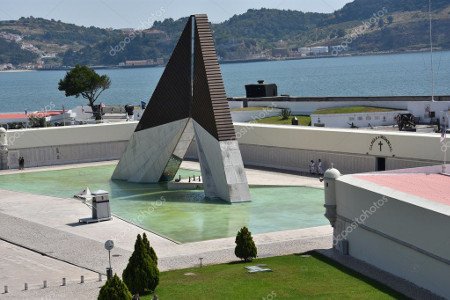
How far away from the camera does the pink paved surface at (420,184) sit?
1035 inches

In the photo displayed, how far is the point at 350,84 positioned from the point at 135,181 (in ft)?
469

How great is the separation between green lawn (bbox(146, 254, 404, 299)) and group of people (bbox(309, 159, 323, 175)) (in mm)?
20270

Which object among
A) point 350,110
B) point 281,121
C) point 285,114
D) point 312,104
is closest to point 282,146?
point 350,110

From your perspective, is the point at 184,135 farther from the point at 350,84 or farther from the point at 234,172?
the point at 350,84

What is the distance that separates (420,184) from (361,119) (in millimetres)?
30853

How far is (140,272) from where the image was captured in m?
25.0

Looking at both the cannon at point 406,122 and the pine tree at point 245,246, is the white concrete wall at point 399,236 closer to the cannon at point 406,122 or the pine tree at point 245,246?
the pine tree at point 245,246

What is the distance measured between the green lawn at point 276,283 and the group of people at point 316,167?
20.3 meters

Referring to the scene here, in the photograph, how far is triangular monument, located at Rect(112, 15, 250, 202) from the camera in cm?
4228

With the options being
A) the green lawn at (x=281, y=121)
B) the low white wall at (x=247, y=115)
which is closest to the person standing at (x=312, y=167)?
the green lawn at (x=281, y=121)

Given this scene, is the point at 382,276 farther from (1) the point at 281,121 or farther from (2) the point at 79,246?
(1) the point at 281,121

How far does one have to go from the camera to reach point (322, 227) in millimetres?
34844

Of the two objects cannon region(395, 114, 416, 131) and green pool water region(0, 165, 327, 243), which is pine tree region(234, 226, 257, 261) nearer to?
green pool water region(0, 165, 327, 243)

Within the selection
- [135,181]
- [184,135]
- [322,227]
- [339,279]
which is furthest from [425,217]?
[135,181]
